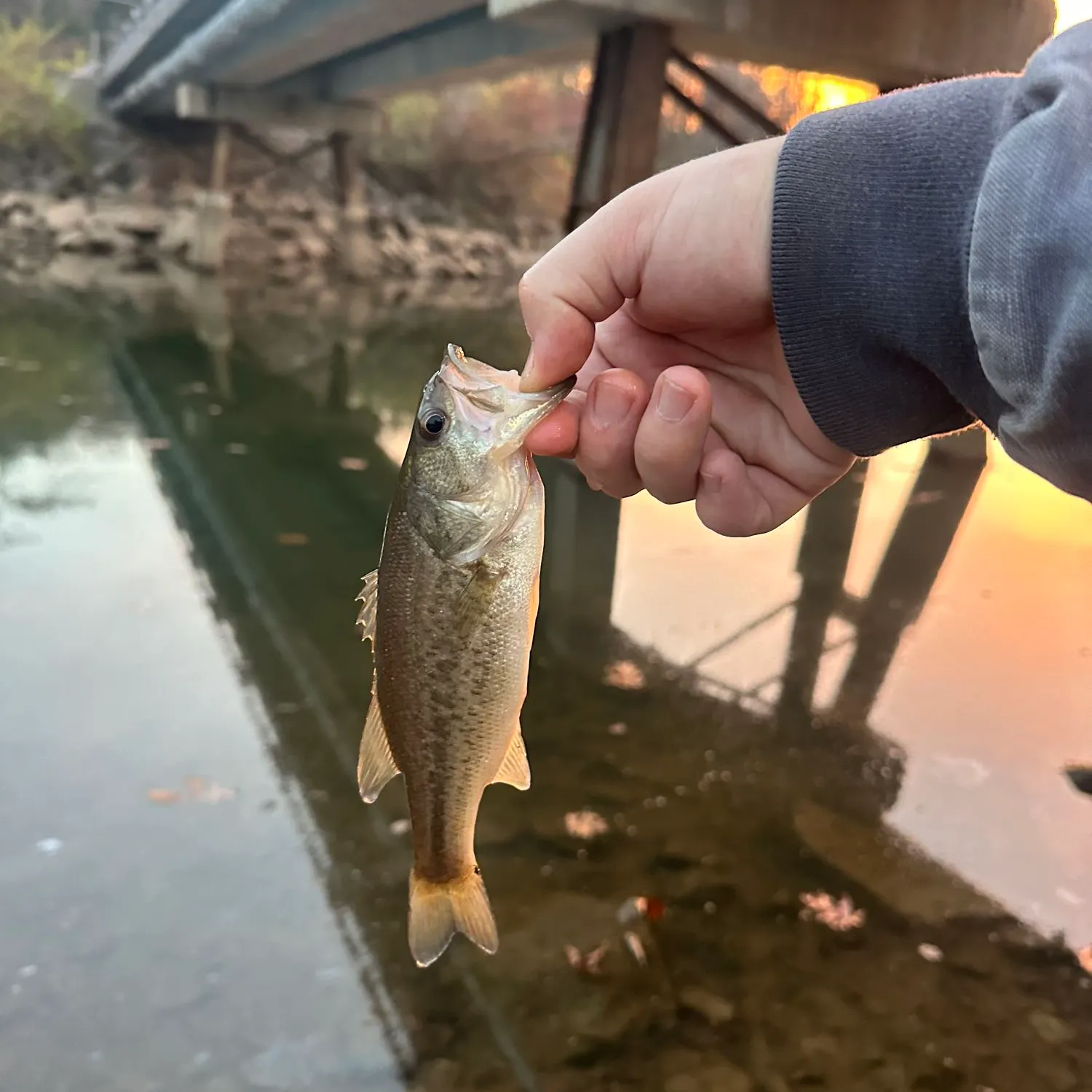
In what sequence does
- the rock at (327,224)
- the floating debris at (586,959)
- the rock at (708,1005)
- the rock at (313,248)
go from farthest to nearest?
1. the rock at (327,224)
2. the rock at (313,248)
3. the floating debris at (586,959)
4. the rock at (708,1005)

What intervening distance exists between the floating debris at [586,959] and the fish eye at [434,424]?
6.38 ft

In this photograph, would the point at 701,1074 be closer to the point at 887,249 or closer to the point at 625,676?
the point at 625,676

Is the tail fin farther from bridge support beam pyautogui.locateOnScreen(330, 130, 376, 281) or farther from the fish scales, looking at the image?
bridge support beam pyautogui.locateOnScreen(330, 130, 376, 281)

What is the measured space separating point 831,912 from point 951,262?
8.14 feet

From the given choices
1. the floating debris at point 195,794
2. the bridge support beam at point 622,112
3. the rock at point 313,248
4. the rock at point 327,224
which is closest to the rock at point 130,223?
the rock at point 313,248

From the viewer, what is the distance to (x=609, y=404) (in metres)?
1.98

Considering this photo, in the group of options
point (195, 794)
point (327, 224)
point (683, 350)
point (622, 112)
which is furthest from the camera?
point (327, 224)

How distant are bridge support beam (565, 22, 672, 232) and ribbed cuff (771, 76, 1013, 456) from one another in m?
5.21

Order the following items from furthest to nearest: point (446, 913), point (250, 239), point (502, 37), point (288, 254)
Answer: point (250, 239), point (288, 254), point (502, 37), point (446, 913)

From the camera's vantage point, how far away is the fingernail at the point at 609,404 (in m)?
1.97

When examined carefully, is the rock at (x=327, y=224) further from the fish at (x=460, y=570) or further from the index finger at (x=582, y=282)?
the fish at (x=460, y=570)

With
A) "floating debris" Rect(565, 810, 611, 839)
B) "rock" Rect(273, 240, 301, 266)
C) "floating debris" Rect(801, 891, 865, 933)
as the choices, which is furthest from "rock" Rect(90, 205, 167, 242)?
"floating debris" Rect(801, 891, 865, 933)

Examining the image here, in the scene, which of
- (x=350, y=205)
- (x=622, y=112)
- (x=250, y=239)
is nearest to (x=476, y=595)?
(x=622, y=112)

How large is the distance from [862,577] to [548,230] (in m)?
25.5
